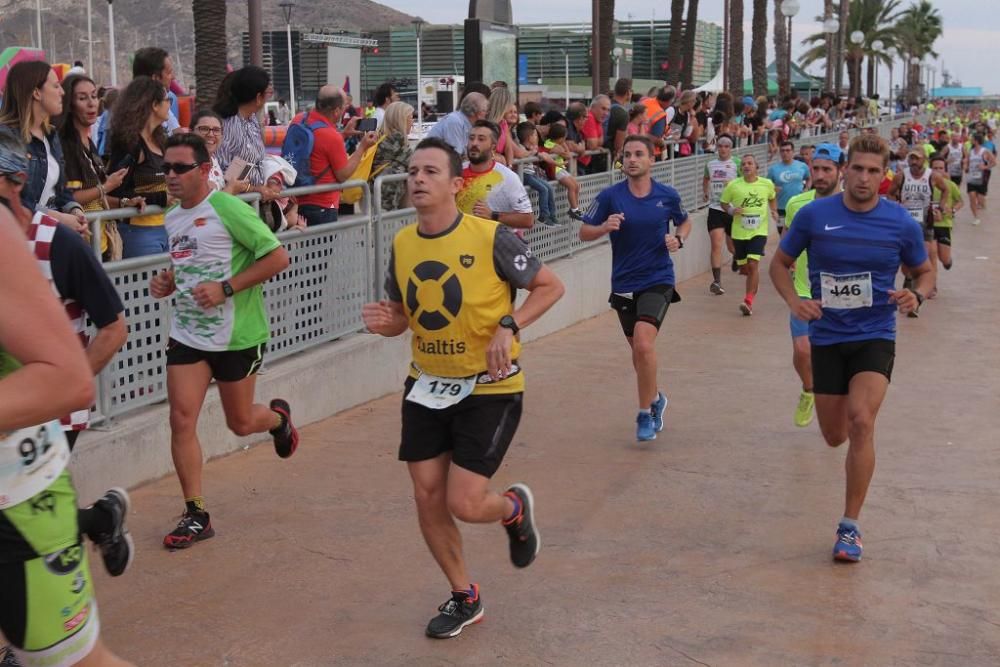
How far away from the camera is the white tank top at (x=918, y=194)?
17156 mm

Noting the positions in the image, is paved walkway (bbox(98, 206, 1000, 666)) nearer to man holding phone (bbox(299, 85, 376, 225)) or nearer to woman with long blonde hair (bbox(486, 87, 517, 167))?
man holding phone (bbox(299, 85, 376, 225))

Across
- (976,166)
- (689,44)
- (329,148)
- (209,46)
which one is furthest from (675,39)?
(329,148)

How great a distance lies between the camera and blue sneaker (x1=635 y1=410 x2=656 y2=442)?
854 centimetres

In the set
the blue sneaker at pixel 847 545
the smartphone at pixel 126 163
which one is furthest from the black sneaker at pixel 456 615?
the smartphone at pixel 126 163

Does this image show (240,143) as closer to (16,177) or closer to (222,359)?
(222,359)

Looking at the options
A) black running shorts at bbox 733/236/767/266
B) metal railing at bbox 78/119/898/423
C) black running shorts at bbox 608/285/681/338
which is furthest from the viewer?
black running shorts at bbox 733/236/767/266

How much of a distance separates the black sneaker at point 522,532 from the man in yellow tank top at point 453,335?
0.12m

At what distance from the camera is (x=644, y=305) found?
28.5 ft

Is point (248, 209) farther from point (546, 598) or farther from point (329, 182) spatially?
point (329, 182)

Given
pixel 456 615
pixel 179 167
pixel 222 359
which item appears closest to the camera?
pixel 456 615

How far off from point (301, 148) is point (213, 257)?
11.4ft

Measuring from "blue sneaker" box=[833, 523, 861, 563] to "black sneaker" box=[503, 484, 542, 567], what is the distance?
160 cm

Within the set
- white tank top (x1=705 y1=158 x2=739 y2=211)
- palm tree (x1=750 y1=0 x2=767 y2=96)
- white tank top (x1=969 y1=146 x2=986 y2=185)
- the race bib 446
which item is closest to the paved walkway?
the race bib 446

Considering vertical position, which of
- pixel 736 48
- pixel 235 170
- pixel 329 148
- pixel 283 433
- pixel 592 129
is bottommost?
pixel 283 433
